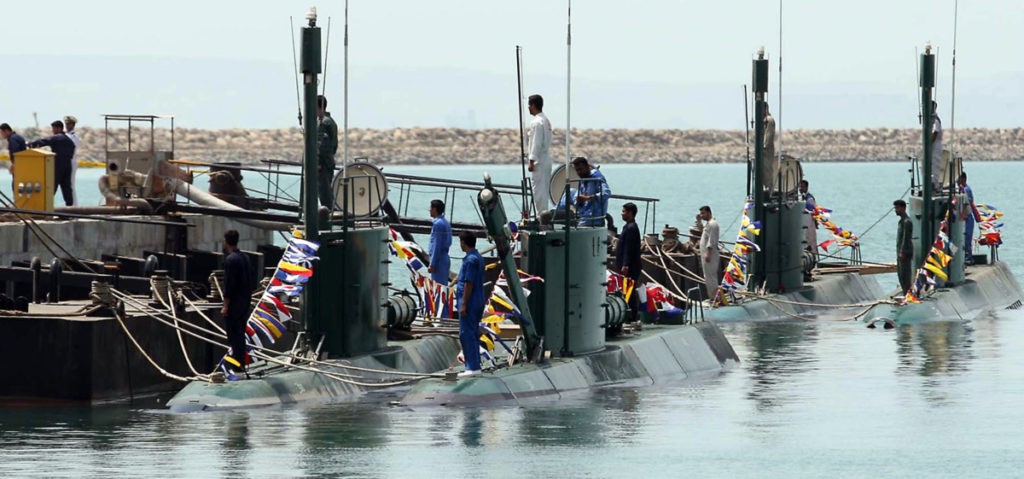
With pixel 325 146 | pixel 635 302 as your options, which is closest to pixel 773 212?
pixel 635 302

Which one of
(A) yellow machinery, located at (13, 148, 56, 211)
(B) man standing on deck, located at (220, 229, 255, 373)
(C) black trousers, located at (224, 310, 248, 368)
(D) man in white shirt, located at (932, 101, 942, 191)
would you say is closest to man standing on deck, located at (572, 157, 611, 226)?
(B) man standing on deck, located at (220, 229, 255, 373)

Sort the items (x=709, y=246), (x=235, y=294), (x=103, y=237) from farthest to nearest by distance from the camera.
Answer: (x=709, y=246) → (x=103, y=237) → (x=235, y=294)

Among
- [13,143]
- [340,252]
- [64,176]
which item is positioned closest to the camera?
[340,252]

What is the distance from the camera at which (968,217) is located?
4697 cm

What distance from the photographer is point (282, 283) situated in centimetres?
2575

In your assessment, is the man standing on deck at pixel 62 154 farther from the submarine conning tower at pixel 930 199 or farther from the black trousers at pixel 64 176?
the submarine conning tower at pixel 930 199

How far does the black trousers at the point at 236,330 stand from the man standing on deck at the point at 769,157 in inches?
709

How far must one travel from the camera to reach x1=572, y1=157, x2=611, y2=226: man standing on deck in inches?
1059

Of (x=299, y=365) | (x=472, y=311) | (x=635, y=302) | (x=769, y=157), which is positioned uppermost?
(x=769, y=157)

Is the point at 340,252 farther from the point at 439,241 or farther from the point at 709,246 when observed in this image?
the point at 709,246

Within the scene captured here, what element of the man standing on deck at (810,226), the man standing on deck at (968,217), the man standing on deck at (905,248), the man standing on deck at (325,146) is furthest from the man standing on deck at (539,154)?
the man standing on deck at (968,217)

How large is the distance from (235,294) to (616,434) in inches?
193

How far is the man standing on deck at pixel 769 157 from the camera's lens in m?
41.0

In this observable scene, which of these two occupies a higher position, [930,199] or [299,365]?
[930,199]
